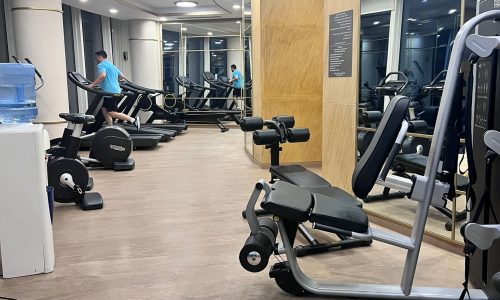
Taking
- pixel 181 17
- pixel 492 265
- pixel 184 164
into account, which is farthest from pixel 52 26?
pixel 492 265

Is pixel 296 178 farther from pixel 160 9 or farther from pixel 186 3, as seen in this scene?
pixel 160 9

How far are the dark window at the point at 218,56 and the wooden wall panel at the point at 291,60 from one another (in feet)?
21.2

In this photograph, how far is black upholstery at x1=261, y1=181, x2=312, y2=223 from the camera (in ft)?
7.39

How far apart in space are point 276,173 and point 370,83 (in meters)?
1.18

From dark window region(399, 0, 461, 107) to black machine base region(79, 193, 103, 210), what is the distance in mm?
3046

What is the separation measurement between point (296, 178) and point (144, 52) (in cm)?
908

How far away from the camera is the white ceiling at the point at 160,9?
30.7 ft

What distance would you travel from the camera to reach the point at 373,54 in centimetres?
373

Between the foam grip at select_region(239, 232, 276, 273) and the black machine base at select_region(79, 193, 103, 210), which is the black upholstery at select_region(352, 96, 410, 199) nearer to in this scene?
the foam grip at select_region(239, 232, 276, 273)

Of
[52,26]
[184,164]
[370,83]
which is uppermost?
[52,26]

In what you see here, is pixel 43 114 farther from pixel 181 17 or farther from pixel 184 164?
pixel 181 17

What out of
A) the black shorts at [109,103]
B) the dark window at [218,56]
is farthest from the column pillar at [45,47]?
the dark window at [218,56]

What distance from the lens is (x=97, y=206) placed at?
4.21 meters

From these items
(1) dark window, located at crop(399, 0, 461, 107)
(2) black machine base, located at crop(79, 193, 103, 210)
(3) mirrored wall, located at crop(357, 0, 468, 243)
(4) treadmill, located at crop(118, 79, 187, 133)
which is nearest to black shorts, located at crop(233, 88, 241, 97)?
(4) treadmill, located at crop(118, 79, 187, 133)
